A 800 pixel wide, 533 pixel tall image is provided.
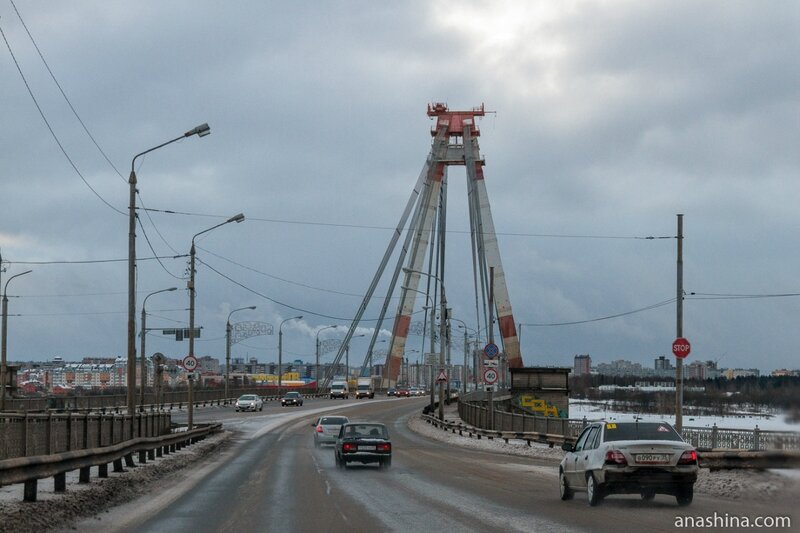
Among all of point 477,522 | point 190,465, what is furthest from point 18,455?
point 190,465

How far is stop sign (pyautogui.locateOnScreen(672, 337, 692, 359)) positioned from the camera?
104 feet

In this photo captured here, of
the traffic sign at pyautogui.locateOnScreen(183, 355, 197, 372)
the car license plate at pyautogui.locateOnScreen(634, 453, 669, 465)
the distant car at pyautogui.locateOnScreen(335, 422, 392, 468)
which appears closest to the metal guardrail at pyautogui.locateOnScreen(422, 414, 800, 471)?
the car license plate at pyautogui.locateOnScreen(634, 453, 669, 465)

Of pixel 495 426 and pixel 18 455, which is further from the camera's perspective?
pixel 495 426

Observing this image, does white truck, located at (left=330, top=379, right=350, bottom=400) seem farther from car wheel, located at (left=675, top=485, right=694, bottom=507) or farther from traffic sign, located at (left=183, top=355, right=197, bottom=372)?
car wheel, located at (left=675, top=485, right=694, bottom=507)

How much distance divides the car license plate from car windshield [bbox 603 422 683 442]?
1.80ft

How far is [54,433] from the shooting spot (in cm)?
1953

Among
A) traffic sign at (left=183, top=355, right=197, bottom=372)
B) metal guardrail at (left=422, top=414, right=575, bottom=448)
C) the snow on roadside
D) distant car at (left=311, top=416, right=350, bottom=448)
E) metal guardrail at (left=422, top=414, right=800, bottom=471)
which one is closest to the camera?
metal guardrail at (left=422, top=414, right=800, bottom=471)

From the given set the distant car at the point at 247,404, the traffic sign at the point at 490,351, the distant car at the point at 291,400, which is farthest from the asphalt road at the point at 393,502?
the distant car at the point at 291,400

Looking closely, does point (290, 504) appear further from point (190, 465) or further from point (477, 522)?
point (190, 465)

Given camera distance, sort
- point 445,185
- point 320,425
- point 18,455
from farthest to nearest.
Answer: point 445,185, point 320,425, point 18,455

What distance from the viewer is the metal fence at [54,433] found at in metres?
17.5

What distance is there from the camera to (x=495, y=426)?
50.2m

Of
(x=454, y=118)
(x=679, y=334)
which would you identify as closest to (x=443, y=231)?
(x=454, y=118)

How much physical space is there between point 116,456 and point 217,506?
676 cm
